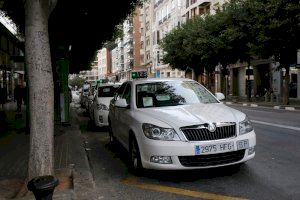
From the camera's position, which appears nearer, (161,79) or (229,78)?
(161,79)

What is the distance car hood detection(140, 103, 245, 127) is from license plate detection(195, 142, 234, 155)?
0.35 metres

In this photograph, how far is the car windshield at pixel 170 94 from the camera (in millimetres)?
7664

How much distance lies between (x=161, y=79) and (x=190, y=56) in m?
35.1

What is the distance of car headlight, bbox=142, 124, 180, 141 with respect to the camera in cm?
633

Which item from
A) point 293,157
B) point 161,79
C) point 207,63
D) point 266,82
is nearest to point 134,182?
point 161,79

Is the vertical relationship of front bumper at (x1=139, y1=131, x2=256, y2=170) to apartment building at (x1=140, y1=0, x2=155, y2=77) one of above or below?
below

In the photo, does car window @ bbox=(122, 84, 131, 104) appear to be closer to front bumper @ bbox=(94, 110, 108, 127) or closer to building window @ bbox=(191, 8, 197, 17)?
front bumper @ bbox=(94, 110, 108, 127)

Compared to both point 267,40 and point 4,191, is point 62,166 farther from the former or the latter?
point 267,40

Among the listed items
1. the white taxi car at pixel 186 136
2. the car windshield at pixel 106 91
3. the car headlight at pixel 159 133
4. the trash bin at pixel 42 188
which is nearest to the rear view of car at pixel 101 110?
the car windshield at pixel 106 91

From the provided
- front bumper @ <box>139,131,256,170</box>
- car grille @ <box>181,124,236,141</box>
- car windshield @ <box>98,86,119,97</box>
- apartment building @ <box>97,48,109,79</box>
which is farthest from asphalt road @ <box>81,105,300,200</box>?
apartment building @ <box>97,48,109,79</box>

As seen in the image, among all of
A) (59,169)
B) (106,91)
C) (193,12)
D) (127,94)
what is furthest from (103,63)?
(59,169)

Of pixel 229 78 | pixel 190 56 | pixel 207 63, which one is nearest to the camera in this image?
pixel 207 63

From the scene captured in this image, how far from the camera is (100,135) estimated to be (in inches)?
505

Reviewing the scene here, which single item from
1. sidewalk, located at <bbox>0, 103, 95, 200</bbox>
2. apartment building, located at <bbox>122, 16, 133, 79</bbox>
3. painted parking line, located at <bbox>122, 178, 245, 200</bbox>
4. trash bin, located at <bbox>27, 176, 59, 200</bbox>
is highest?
apartment building, located at <bbox>122, 16, 133, 79</bbox>
